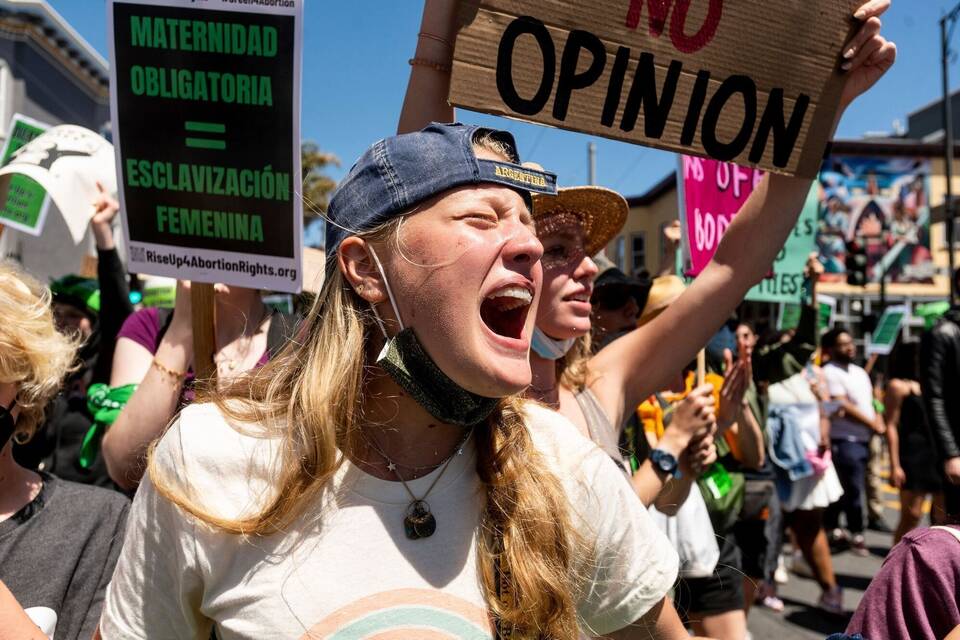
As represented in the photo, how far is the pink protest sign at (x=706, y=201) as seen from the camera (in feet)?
10.8

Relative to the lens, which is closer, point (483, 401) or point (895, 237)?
point (483, 401)

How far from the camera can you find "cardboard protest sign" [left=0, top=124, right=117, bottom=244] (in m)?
2.91

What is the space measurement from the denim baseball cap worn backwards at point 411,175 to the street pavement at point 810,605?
5110 mm

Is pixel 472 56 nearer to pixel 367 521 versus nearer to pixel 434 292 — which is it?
pixel 434 292

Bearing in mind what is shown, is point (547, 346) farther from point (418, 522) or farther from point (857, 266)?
point (857, 266)

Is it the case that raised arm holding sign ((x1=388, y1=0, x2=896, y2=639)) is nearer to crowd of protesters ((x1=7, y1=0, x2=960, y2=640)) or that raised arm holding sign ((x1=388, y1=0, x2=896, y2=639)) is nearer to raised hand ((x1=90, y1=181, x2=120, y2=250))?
crowd of protesters ((x1=7, y1=0, x2=960, y2=640))

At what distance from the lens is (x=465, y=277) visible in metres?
1.44

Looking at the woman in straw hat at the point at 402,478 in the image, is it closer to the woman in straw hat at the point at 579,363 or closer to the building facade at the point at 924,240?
the woman in straw hat at the point at 579,363

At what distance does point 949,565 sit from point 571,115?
134 centimetres

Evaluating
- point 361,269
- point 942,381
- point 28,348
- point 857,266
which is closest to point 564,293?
point 361,269

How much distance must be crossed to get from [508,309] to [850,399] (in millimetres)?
7168

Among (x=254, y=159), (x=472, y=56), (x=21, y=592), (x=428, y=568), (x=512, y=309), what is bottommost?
(x=21, y=592)

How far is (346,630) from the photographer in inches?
52.5

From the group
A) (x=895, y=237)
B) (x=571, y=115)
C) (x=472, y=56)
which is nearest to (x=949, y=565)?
(x=571, y=115)
